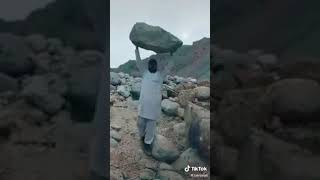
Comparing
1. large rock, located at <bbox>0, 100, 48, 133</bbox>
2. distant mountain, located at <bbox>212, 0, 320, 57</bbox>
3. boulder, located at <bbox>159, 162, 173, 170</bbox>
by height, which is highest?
distant mountain, located at <bbox>212, 0, 320, 57</bbox>

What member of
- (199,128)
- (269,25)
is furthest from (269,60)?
(199,128)

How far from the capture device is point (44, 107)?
2.58 m

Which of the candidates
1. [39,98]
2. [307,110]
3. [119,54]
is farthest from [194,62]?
[39,98]

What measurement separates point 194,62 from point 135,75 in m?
0.32

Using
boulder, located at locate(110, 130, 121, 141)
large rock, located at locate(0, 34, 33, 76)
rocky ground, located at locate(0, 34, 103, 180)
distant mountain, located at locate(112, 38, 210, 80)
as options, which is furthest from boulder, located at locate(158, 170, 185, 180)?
large rock, located at locate(0, 34, 33, 76)

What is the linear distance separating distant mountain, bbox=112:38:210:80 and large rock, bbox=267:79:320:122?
387 millimetres

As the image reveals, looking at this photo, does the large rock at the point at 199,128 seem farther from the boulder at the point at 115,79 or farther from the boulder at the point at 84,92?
the boulder at the point at 84,92

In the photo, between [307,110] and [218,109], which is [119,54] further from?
[307,110]

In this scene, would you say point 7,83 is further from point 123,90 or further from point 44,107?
point 123,90

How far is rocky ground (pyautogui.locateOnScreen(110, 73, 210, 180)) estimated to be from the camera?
2.49 meters

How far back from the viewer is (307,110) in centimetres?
247

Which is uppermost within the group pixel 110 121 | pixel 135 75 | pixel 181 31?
pixel 181 31

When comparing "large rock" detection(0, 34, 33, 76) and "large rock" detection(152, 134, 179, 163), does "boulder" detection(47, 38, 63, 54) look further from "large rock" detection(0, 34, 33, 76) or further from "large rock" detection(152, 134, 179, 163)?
"large rock" detection(152, 134, 179, 163)

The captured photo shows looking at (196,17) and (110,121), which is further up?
(196,17)
